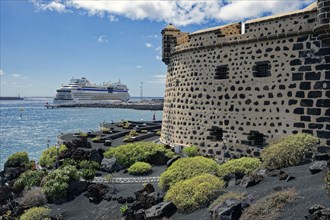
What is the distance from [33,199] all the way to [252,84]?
42.5 ft

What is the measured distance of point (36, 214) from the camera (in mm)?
14688

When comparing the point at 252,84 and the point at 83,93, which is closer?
the point at 252,84

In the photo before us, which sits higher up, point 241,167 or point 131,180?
point 241,167

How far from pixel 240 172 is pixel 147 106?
406ft

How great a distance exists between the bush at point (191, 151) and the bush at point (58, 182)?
6570 mm

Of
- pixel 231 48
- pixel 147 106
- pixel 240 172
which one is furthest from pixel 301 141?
pixel 147 106

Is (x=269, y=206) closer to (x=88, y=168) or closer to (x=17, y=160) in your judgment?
(x=88, y=168)

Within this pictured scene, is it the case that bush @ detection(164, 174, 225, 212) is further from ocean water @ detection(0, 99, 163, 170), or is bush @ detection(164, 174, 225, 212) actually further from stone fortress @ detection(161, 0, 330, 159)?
ocean water @ detection(0, 99, 163, 170)

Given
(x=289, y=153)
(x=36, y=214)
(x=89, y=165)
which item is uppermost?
(x=289, y=153)

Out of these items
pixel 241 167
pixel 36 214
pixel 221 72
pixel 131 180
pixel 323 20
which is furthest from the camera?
pixel 221 72

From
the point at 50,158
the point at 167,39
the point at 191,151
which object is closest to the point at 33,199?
the point at 50,158

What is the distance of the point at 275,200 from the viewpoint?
969cm

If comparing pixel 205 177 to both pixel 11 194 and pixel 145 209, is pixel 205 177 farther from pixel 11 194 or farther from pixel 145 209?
pixel 11 194

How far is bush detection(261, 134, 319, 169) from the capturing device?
44.8 feet
